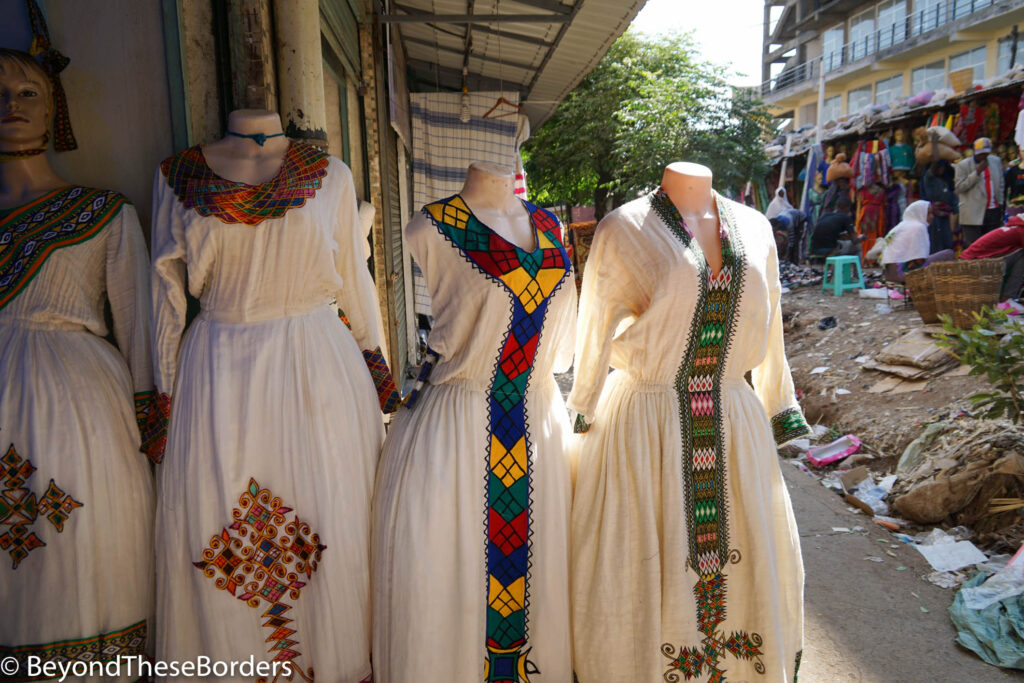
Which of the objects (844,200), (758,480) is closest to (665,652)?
(758,480)

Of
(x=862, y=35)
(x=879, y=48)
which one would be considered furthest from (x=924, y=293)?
(x=862, y=35)

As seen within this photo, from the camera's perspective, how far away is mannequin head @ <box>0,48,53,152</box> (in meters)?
1.90

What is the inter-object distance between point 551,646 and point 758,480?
2.59ft

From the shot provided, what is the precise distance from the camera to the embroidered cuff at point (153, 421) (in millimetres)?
1895

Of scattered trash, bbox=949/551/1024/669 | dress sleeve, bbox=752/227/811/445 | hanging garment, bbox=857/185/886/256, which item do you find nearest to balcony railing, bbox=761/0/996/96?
hanging garment, bbox=857/185/886/256

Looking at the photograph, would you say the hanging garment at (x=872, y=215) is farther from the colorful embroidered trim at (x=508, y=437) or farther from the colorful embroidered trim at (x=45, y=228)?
the colorful embroidered trim at (x=45, y=228)

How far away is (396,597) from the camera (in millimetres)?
1853

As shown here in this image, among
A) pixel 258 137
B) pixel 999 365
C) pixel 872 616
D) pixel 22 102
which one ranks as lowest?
pixel 872 616

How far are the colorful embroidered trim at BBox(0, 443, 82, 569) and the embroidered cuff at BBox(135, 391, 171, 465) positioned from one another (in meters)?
0.23

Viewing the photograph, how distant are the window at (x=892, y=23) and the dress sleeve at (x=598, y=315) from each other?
24945mm

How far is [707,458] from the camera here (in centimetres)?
208

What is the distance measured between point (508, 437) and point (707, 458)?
62 centimetres

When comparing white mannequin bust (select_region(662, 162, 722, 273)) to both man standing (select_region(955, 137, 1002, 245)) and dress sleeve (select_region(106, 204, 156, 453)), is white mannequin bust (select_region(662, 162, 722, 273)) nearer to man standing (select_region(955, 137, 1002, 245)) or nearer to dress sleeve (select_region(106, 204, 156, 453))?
dress sleeve (select_region(106, 204, 156, 453))

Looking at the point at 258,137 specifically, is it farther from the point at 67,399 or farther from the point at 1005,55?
the point at 1005,55
